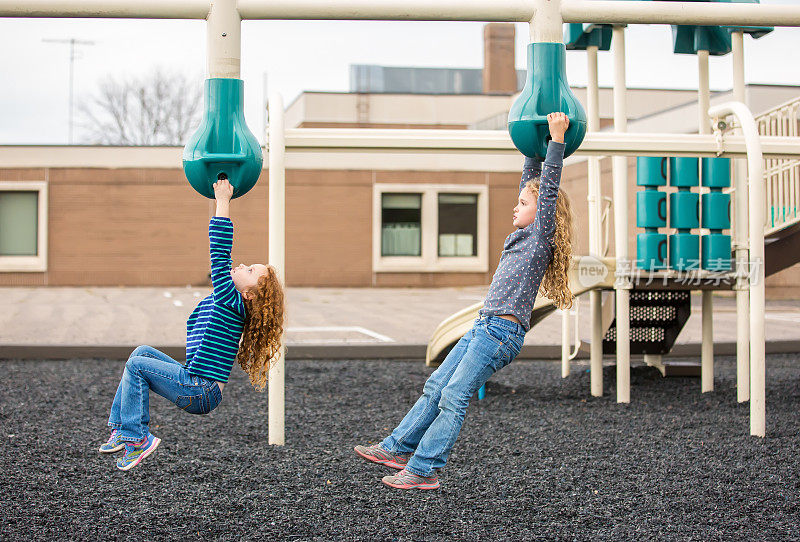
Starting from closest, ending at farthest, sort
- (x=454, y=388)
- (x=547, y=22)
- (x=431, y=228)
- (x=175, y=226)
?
(x=547, y=22), (x=454, y=388), (x=175, y=226), (x=431, y=228)

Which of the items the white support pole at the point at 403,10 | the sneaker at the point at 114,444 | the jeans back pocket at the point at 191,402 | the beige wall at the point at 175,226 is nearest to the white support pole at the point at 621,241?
the white support pole at the point at 403,10

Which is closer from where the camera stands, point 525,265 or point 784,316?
point 525,265

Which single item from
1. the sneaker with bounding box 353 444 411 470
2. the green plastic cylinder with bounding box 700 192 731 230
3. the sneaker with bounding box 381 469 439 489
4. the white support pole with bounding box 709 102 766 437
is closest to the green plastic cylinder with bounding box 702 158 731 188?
the green plastic cylinder with bounding box 700 192 731 230

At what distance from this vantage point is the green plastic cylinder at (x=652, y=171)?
7.31 m

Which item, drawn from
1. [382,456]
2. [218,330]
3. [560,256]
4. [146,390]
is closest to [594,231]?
[560,256]

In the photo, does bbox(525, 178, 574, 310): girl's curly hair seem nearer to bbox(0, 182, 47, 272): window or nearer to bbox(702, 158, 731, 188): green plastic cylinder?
bbox(702, 158, 731, 188): green plastic cylinder

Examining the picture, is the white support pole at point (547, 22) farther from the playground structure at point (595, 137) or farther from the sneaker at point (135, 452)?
the sneaker at point (135, 452)

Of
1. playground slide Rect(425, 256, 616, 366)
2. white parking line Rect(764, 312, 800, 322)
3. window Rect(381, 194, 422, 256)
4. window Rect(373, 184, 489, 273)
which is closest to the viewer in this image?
playground slide Rect(425, 256, 616, 366)

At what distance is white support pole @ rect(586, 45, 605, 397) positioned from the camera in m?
7.89

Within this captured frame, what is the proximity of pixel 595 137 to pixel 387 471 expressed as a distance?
7.40 feet

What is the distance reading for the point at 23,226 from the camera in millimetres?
27297

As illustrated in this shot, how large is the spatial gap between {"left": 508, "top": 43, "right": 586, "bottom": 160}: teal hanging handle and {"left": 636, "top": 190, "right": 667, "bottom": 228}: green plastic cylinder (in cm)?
472

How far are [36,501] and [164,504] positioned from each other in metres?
0.68

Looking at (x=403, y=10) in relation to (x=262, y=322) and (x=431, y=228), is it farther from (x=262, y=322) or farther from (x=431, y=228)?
(x=431, y=228)
